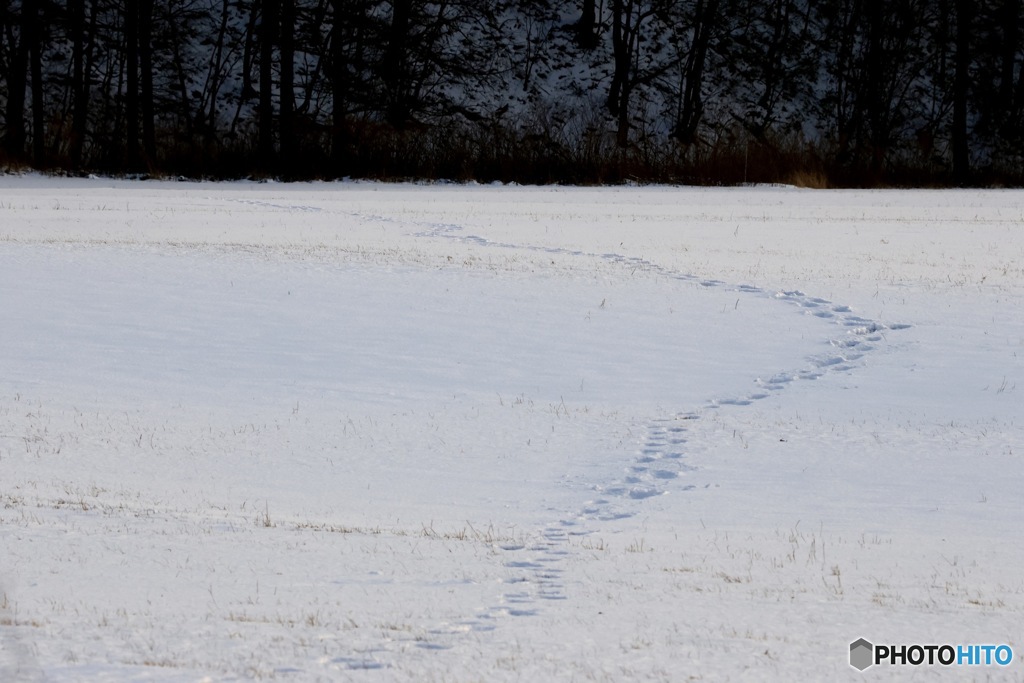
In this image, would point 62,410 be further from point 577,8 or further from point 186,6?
point 577,8

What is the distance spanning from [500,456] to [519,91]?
3506 cm

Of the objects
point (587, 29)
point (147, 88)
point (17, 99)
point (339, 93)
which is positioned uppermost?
point (587, 29)

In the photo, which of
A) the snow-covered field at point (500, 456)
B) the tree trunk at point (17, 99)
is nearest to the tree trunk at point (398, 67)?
the tree trunk at point (17, 99)

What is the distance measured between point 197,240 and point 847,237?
363 inches

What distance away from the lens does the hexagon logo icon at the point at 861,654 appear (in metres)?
4.35

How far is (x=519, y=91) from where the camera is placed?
137 feet

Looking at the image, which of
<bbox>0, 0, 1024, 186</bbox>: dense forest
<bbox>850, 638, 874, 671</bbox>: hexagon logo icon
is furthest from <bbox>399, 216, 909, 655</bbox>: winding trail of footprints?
<bbox>0, 0, 1024, 186</bbox>: dense forest

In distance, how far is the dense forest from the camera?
31.5m

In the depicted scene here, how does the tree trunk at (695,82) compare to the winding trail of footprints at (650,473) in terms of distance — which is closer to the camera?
the winding trail of footprints at (650,473)

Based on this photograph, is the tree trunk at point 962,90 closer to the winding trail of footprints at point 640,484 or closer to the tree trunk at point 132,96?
the tree trunk at point 132,96

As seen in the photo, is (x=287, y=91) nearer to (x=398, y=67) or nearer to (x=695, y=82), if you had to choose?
(x=398, y=67)

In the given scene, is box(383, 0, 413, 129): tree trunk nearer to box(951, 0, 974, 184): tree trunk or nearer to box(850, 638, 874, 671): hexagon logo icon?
box(951, 0, 974, 184): tree trunk

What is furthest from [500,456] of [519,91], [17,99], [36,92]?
[519,91]

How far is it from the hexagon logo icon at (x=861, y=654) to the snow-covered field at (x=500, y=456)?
0.05 m
